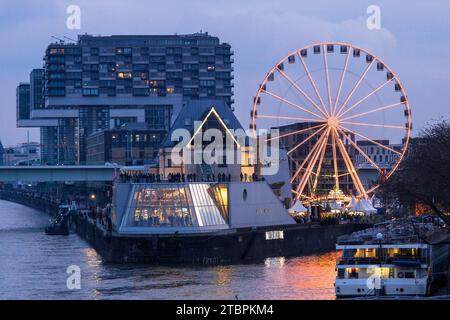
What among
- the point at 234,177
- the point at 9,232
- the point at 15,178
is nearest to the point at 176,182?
the point at 234,177

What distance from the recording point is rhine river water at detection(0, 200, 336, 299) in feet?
129

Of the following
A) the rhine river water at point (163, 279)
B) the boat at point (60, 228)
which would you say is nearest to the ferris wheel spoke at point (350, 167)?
the rhine river water at point (163, 279)

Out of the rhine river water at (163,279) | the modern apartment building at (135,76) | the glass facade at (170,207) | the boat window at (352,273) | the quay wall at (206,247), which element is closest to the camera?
the boat window at (352,273)

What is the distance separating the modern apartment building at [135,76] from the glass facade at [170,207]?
125m

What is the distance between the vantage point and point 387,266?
38.2 meters

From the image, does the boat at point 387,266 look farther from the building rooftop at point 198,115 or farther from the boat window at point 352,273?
the building rooftop at point 198,115

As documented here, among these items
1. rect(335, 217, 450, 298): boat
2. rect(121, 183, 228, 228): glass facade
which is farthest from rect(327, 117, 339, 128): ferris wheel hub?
rect(335, 217, 450, 298): boat

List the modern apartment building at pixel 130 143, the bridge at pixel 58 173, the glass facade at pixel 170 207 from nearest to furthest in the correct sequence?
the glass facade at pixel 170 207 < the bridge at pixel 58 173 < the modern apartment building at pixel 130 143

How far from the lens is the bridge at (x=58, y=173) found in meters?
95.4

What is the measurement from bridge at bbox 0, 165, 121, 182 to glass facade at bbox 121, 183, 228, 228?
36.0 meters

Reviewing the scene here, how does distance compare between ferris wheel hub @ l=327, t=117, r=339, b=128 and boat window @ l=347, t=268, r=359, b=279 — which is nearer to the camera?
boat window @ l=347, t=268, r=359, b=279

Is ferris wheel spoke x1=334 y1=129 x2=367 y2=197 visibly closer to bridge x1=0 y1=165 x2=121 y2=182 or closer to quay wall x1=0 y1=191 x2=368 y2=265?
quay wall x1=0 y1=191 x2=368 y2=265

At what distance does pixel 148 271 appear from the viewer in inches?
1932
